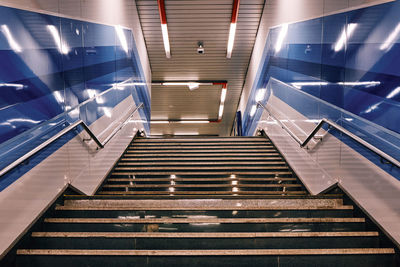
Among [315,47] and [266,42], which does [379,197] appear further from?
[266,42]

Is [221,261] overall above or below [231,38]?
below

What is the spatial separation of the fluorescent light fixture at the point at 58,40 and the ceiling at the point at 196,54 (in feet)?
15.4

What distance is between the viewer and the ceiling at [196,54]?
26.0ft

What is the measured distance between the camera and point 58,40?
337cm

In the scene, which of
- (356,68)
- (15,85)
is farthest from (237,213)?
(15,85)

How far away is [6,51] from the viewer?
2342 mm

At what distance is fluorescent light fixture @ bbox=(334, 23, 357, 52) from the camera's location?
3.29m

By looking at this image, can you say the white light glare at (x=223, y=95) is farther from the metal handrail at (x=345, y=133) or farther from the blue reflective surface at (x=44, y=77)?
the blue reflective surface at (x=44, y=77)

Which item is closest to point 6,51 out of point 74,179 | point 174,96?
point 74,179

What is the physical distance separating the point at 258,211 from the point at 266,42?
5.57 meters

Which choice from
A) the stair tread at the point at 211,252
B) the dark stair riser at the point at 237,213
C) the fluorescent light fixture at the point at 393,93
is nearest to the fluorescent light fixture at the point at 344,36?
the fluorescent light fixture at the point at 393,93

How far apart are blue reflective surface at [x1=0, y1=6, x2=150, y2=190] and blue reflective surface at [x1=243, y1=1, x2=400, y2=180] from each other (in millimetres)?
2927

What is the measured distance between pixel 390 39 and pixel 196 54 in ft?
25.0

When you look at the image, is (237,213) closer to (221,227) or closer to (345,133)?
(221,227)
